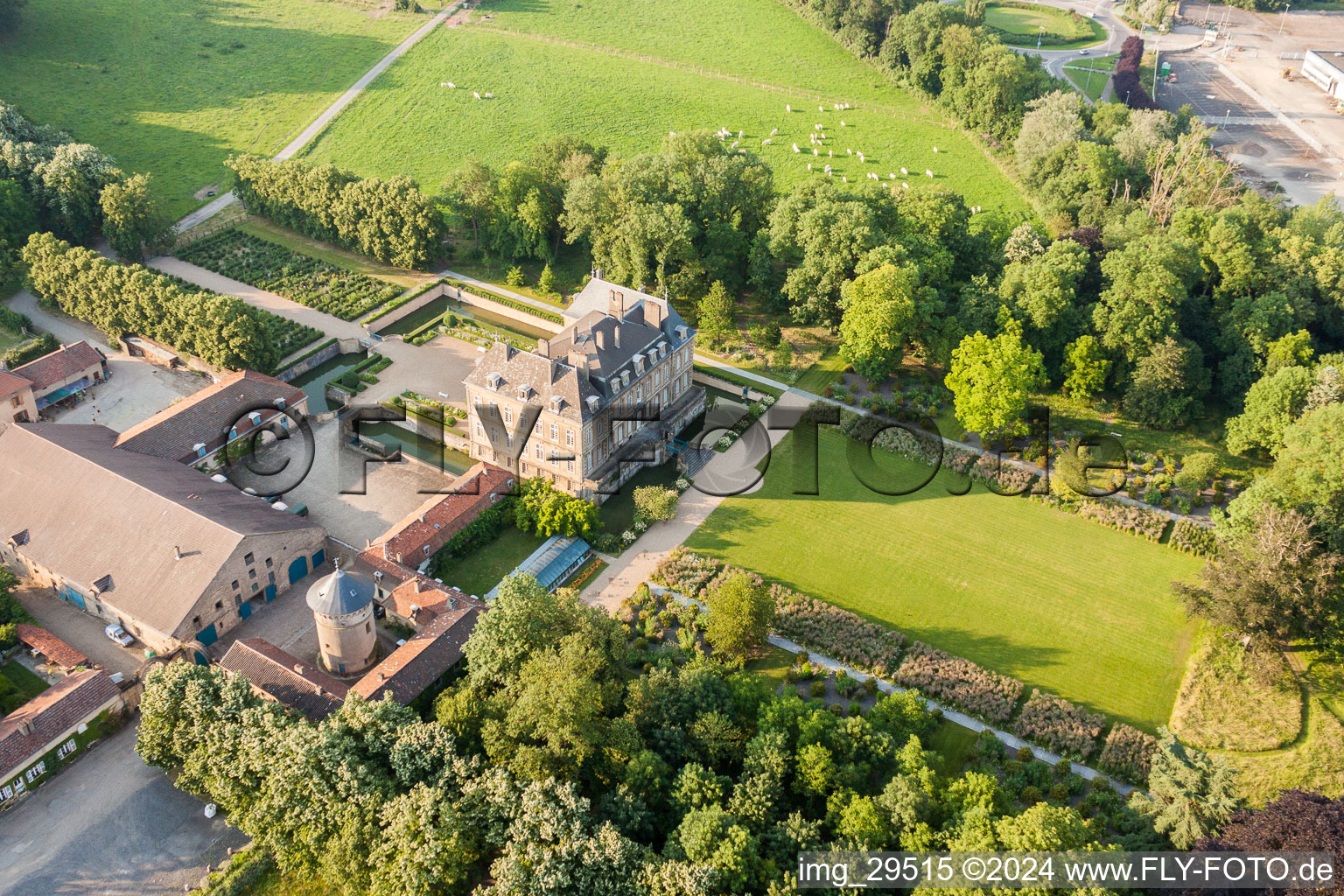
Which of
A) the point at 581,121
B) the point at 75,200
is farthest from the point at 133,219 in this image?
the point at 581,121

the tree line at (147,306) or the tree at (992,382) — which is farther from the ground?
the tree line at (147,306)

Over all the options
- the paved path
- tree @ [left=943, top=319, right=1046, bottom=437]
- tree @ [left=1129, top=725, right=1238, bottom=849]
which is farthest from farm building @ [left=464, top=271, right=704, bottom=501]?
the paved path

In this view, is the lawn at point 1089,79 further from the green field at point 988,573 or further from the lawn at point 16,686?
the lawn at point 16,686

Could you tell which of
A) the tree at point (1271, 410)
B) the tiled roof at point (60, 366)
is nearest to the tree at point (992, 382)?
the tree at point (1271, 410)

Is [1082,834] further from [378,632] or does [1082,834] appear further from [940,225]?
[940,225]

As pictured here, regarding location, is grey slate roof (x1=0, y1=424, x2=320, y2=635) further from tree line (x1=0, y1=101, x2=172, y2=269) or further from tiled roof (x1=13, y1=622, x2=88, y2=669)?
tree line (x1=0, y1=101, x2=172, y2=269)

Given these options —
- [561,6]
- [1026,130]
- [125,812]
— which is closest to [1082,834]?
[125,812]

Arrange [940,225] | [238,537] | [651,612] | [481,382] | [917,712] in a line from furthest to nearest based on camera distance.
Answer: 1. [940,225]
2. [481,382]
3. [651,612]
4. [238,537]
5. [917,712]
